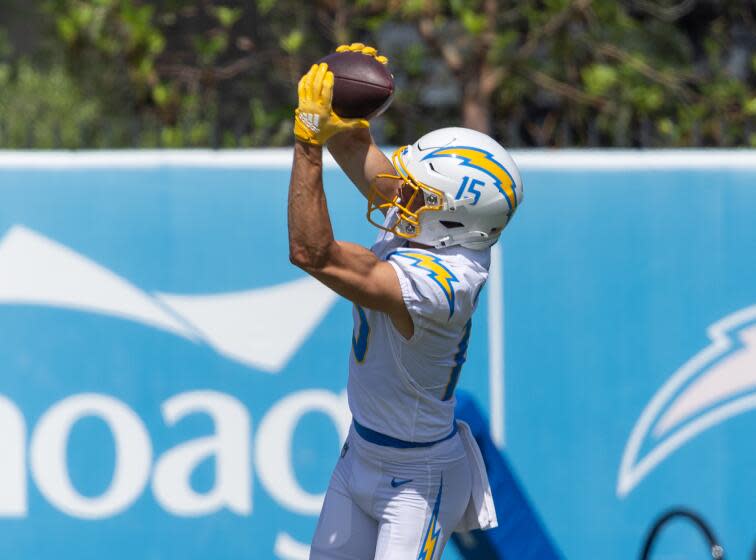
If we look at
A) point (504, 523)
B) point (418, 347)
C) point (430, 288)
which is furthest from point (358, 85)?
point (504, 523)

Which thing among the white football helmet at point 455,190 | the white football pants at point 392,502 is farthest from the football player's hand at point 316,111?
the white football pants at point 392,502

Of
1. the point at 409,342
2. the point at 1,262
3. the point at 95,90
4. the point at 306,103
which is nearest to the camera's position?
the point at 306,103

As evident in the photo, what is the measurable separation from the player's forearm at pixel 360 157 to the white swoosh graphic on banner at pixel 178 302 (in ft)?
3.07

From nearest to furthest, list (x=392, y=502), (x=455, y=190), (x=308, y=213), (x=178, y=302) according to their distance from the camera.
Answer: (x=308, y=213) → (x=455, y=190) → (x=392, y=502) → (x=178, y=302)

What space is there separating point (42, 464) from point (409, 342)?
2088mm

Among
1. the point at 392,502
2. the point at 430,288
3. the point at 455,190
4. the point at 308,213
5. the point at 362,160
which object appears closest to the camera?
the point at 308,213

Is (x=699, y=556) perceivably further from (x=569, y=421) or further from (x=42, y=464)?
(x=42, y=464)

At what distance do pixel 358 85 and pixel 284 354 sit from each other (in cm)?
179

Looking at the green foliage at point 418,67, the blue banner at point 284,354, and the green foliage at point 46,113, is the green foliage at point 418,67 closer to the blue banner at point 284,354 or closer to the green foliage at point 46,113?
the green foliage at point 46,113

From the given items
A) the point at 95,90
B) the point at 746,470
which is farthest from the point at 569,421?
the point at 95,90

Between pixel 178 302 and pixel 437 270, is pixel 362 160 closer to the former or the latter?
pixel 437 270

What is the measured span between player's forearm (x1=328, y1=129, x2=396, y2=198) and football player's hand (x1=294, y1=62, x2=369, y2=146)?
74 cm

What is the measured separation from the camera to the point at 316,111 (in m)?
3.08

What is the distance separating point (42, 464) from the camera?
4.68 meters
